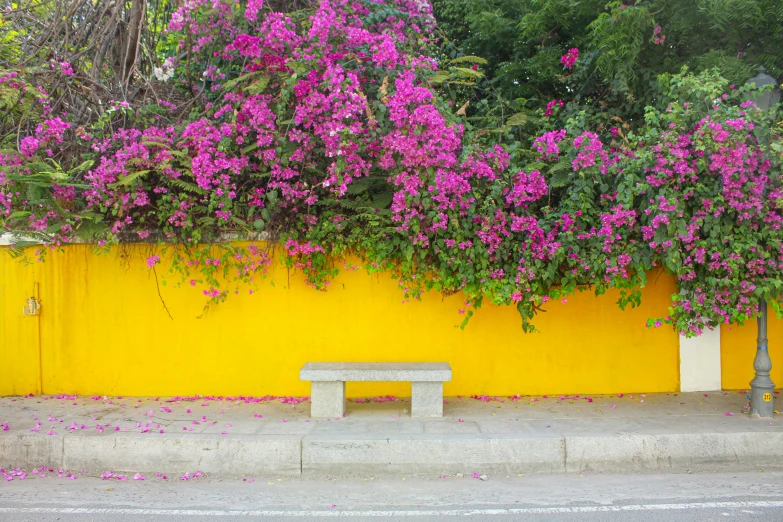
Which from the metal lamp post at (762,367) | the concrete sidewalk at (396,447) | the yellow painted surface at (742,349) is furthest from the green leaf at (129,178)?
the yellow painted surface at (742,349)

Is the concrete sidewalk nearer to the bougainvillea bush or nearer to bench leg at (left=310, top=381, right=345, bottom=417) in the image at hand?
bench leg at (left=310, top=381, right=345, bottom=417)

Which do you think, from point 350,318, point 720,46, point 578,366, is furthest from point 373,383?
point 720,46

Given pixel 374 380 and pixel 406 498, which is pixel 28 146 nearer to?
pixel 374 380

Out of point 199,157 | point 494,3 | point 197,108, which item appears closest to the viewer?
point 199,157

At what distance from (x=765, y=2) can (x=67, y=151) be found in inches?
314

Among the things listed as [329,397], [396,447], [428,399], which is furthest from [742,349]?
[329,397]

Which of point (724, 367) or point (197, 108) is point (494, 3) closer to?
point (197, 108)

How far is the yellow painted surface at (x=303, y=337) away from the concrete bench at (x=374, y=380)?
76cm

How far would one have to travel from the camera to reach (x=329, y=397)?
21.1ft

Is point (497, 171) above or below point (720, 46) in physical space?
below

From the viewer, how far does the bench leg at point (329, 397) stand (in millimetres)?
6406

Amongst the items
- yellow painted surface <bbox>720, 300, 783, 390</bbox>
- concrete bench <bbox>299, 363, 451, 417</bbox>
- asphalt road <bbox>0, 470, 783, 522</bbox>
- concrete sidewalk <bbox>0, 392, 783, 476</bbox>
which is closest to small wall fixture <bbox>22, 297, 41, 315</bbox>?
concrete sidewalk <bbox>0, 392, 783, 476</bbox>

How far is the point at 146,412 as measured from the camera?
657cm

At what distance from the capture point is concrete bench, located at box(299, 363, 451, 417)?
6.32 m
